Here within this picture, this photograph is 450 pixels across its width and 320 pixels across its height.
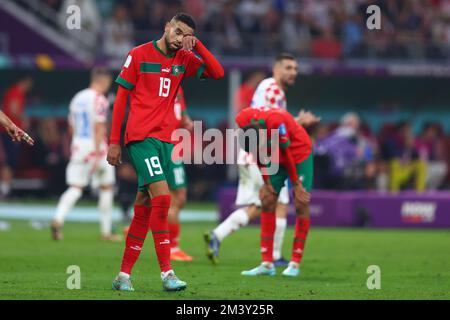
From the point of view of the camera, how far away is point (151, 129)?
991 cm

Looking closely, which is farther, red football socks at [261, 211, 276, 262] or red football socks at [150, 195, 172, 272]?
red football socks at [261, 211, 276, 262]

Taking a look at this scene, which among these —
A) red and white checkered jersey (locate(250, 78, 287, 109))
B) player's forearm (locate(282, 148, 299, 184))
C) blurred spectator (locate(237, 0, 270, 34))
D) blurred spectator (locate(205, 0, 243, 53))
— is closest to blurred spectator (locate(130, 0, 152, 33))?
blurred spectator (locate(205, 0, 243, 53))

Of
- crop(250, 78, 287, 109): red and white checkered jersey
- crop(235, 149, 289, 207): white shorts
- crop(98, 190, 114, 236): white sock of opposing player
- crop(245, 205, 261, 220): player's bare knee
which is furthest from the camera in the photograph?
crop(98, 190, 114, 236): white sock of opposing player

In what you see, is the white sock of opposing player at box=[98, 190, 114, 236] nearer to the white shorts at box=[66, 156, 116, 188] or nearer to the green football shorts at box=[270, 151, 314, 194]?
the white shorts at box=[66, 156, 116, 188]

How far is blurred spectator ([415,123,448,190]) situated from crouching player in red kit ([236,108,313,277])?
16.1 metres

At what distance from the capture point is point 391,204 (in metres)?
20.5

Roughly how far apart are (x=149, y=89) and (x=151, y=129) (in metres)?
0.36

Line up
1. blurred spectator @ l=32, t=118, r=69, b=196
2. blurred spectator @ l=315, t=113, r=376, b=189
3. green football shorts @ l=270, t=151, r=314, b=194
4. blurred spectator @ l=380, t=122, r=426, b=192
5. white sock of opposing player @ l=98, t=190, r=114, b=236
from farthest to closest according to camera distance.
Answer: blurred spectator @ l=380, t=122, r=426, b=192, blurred spectator @ l=32, t=118, r=69, b=196, blurred spectator @ l=315, t=113, r=376, b=189, white sock of opposing player @ l=98, t=190, r=114, b=236, green football shorts @ l=270, t=151, r=314, b=194

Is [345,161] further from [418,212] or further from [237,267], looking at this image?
[237,267]

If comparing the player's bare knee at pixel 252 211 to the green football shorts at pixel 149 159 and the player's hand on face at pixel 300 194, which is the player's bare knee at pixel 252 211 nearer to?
the player's hand on face at pixel 300 194

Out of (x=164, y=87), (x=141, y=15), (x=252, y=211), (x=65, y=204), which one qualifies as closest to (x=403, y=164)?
(x=141, y=15)

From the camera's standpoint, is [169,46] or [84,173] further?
[84,173]

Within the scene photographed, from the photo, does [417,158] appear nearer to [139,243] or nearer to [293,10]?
[293,10]

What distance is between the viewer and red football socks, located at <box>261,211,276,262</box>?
39.4 ft
